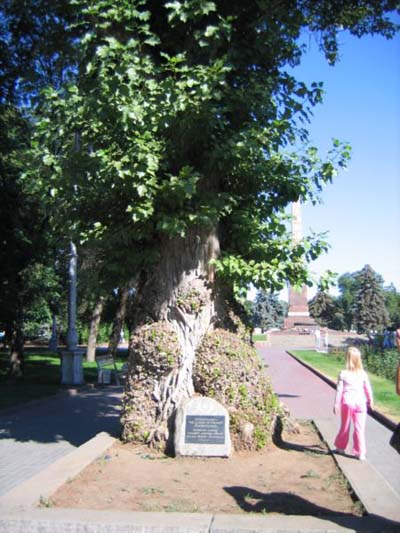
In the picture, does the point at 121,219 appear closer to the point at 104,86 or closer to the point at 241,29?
the point at 104,86

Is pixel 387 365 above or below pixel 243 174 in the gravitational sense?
below

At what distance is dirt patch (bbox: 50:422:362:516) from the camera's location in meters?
5.21

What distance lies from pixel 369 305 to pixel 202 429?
285 ft

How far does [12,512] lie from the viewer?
4.88m

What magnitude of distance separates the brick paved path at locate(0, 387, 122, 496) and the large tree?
1637mm

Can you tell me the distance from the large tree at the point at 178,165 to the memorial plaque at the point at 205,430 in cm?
47

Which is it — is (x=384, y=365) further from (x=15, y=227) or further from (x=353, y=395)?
(x=353, y=395)

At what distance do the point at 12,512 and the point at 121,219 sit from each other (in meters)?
4.41

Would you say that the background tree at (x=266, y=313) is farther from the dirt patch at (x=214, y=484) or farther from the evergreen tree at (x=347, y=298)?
the dirt patch at (x=214, y=484)

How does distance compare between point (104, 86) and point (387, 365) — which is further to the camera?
point (387, 365)

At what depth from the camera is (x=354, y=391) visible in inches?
311

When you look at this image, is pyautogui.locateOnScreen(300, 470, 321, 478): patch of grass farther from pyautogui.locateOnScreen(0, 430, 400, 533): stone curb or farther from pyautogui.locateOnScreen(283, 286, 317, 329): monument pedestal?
pyautogui.locateOnScreen(283, 286, 317, 329): monument pedestal

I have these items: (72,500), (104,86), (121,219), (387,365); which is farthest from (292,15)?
(387,365)

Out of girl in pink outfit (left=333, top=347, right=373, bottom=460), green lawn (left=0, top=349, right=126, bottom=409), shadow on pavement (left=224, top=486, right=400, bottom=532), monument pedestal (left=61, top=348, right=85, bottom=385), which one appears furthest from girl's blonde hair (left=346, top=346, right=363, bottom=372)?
monument pedestal (left=61, top=348, right=85, bottom=385)
